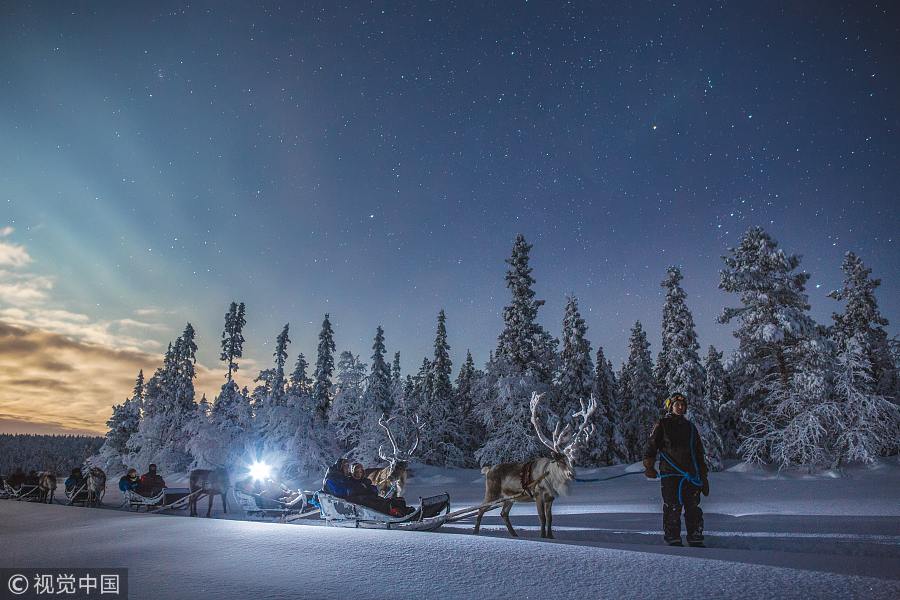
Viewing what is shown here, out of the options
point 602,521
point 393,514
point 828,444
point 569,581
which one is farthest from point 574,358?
point 569,581

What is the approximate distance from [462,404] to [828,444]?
123 feet

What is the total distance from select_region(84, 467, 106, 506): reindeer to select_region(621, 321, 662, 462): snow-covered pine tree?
35181 millimetres

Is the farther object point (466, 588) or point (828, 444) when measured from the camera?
point (828, 444)

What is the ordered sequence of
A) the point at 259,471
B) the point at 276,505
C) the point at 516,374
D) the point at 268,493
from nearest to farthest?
the point at 276,505 → the point at 268,493 → the point at 259,471 → the point at 516,374

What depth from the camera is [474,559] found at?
16.0 feet

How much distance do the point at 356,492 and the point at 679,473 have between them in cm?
653

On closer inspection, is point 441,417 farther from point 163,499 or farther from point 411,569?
point 411,569

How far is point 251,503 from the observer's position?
13.1 meters

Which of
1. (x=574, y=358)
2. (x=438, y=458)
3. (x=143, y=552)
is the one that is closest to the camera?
(x=143, y=552)

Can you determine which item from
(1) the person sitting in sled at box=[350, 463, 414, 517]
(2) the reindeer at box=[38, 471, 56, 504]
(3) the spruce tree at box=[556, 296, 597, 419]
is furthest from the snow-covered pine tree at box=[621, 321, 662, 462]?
(2) the reindeer at box=[38, 471, 56, 504]

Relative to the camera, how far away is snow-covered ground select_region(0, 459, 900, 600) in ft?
12.6

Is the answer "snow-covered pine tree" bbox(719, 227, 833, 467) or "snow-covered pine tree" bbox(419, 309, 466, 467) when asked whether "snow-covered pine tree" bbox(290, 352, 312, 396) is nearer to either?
"snow-covered pine tree" bbox(419, 309, 466, 467)

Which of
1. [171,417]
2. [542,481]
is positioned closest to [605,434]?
[542,481]

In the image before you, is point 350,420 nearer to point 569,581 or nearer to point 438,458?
point 438,458
